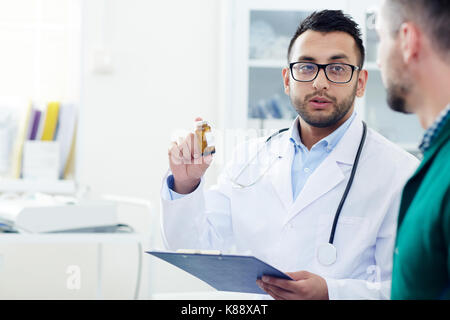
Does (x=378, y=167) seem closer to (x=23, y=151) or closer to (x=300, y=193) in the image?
(x=300, y=193)

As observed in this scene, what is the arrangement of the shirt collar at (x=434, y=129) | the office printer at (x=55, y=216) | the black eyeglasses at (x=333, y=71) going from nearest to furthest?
the shirt collar at (x=434, y=129), the black eyeglasses at (x=333, y=71), the office printer at (x=55, y=216)

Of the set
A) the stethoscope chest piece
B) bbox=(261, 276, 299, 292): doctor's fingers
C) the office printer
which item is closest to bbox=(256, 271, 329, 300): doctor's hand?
bbox=(261, 276, 299, 292): doctor's fingers

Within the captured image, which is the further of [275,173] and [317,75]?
[275,173]

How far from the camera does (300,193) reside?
137 centimetres

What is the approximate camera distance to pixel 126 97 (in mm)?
2525

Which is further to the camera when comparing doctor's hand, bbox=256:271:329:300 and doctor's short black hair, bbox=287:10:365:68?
doctor's short black hair, bbox=287:10:365:68

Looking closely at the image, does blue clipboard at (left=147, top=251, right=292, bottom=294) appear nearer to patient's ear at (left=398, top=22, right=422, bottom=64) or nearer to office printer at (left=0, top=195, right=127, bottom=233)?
patient's ear at (left=398, top=22, right=422, bottom=64)

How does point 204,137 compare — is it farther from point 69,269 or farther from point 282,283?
point 69,269

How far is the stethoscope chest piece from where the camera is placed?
125 centimetres

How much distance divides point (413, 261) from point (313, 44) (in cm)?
77

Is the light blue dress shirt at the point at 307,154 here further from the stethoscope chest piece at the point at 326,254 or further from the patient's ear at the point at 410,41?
the patient's ear at the point at 410,41

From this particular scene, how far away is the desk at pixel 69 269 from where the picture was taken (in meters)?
2.46

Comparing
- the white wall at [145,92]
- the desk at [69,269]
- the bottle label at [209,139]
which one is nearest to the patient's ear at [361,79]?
the bottle label at [209,139]
